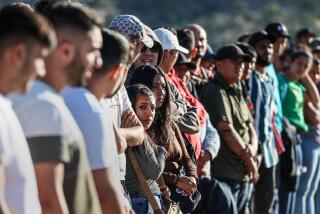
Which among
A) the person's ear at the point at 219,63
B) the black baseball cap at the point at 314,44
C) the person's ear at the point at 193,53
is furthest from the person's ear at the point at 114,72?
the black baseball cap at the point at 314,44

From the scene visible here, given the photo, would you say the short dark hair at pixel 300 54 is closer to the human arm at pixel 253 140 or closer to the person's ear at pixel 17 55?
the human arm at pixel 253 140

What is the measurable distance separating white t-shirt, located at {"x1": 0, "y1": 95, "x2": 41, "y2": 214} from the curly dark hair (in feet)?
10.8

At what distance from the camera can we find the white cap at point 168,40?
9.73 m

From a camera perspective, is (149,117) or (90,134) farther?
(149,117)

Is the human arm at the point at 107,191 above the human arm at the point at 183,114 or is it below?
above

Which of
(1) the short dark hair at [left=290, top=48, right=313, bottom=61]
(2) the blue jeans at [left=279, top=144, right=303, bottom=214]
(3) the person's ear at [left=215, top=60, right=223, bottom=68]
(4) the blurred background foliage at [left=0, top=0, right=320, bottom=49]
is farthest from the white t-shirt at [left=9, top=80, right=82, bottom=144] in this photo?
(4) the blurred background foliage at [left=0, top=0, right=320, bottom=49]

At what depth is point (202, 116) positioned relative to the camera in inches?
419

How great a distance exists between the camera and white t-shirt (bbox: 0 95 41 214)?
4957 mm

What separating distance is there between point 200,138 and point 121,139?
12.7ft

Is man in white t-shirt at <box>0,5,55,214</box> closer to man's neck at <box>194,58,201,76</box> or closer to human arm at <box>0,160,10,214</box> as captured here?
human arm at <box>0,160,10,214</box>

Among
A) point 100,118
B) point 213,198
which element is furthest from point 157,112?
point 100,118

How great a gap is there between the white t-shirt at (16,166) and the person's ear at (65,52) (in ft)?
1.21

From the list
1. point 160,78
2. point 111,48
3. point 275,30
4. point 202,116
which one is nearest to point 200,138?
point 202,116

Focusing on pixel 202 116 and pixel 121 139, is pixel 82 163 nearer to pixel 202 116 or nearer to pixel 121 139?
pixel 121 139
